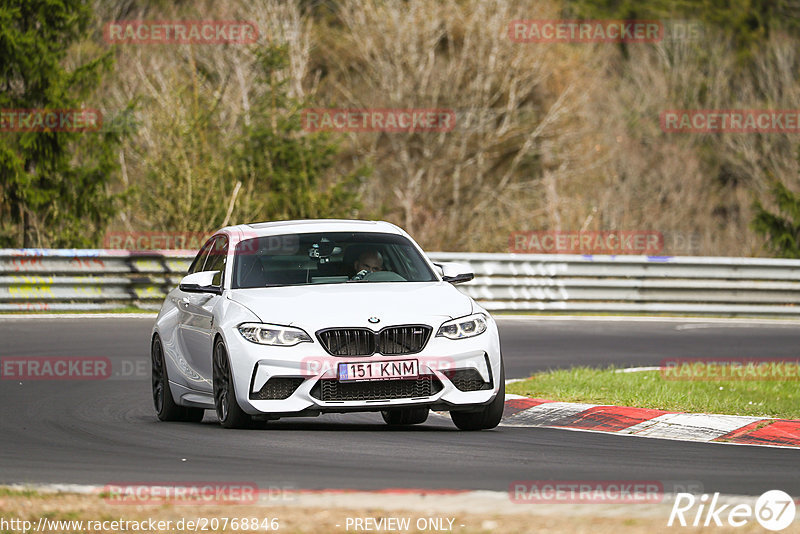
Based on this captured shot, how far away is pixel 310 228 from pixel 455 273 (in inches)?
47.0

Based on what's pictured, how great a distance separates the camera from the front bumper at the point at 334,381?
9602 mm

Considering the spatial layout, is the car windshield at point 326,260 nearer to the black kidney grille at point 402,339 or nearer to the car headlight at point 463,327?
the car headlight at point 463,327

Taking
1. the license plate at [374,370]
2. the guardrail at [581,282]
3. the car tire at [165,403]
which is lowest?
the guardrail at [581,282]

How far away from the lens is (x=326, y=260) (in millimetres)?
10891

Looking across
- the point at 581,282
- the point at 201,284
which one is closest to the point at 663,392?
the point at 201,284

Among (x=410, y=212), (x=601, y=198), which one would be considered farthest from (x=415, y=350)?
(x=601, y=198)

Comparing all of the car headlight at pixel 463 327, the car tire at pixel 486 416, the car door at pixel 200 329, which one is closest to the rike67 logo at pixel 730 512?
the car headlight at pixel 463 327

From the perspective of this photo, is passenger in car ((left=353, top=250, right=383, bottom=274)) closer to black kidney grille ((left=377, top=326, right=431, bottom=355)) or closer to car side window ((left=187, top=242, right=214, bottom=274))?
black kidney grille ((left=377, top=326, right=431, bottom=355))

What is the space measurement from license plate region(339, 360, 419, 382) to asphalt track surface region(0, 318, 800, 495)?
0.41 meters

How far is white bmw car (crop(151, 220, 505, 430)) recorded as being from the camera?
962cm

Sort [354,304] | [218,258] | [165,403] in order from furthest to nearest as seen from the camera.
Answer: [218,258] < [165,403] < [354,304]

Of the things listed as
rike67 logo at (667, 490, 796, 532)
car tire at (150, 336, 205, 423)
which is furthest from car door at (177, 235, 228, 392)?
rike67 logo at (667, 490, 796, 532)

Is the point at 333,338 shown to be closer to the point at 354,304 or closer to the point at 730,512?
the point at 354,304

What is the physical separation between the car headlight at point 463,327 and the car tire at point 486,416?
33 centimetres
